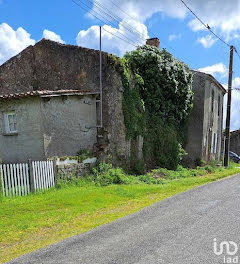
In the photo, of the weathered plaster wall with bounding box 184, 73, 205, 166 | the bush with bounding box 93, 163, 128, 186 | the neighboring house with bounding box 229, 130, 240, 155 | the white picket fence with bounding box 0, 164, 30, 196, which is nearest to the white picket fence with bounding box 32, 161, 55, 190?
the white picket fence with bounding box 0, 164, 30, 196

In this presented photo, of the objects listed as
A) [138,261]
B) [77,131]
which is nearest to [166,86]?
[77,131]

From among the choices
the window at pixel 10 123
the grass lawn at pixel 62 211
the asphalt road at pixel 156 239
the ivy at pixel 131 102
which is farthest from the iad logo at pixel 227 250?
the window at pixel 10 123

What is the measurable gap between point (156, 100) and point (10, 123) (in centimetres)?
805

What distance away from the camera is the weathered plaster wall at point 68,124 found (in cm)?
1093

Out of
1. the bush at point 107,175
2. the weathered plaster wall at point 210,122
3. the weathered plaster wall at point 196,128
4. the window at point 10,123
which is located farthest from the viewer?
the weathered plaster wall at point 210,122

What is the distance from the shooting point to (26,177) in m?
9.13

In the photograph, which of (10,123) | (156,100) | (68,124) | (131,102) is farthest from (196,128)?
(10,123)

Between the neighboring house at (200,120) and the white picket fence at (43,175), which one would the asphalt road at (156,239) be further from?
the neighboring house at (200,120)

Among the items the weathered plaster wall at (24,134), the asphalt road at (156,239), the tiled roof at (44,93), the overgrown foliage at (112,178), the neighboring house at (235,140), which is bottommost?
the neighboring house at (235,140)

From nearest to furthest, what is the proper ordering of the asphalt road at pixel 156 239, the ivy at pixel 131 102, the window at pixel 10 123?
the asphalt road at pixel 156 239 → the window at pixel 10 123 → the ivy at pixel 131 102

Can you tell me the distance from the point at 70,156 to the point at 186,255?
7879 millimetres

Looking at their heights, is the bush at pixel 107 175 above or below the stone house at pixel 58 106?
below

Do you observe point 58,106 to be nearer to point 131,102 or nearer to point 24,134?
point 24,134

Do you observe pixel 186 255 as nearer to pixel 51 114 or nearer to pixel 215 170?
pixel 51 114
